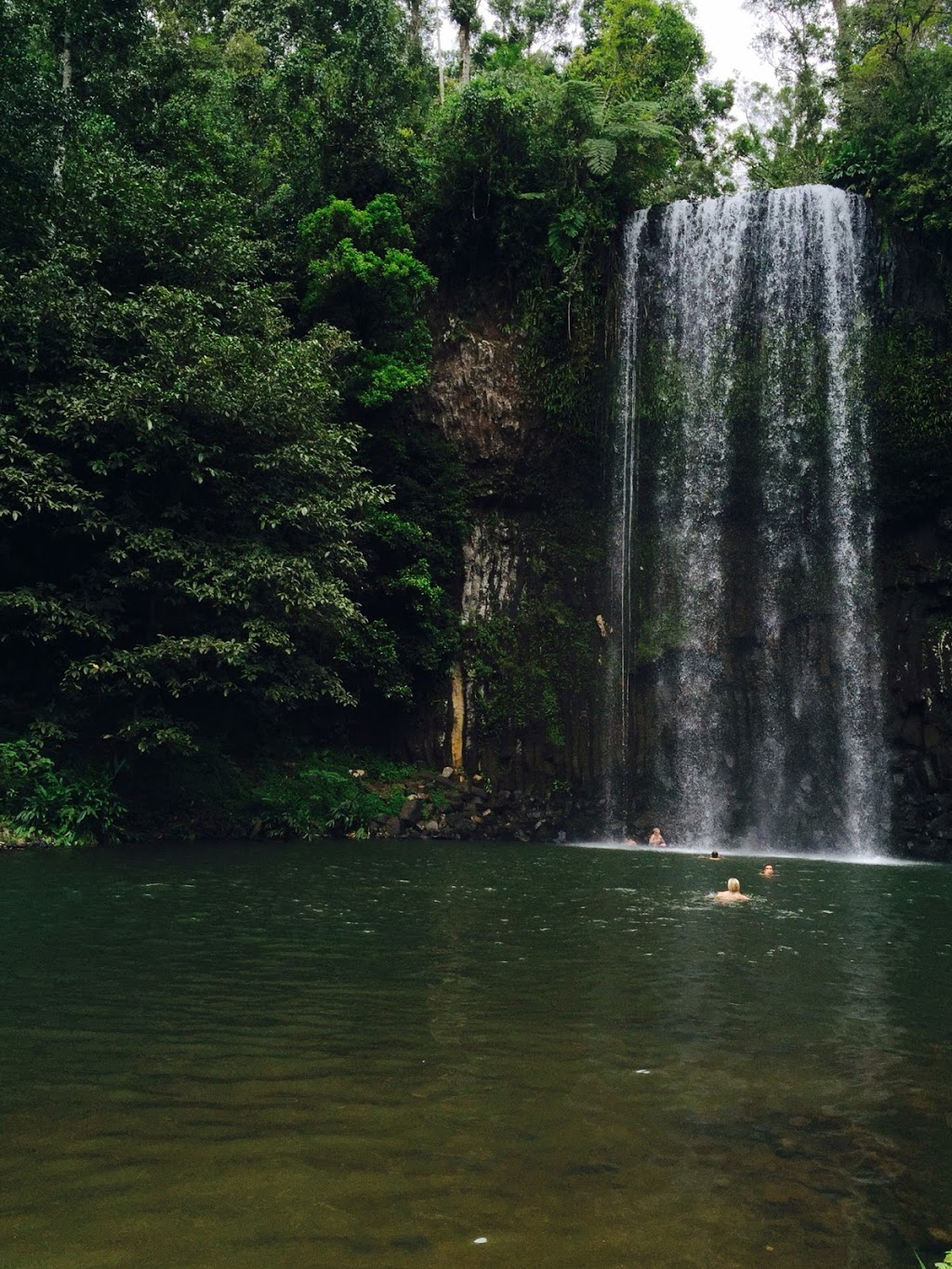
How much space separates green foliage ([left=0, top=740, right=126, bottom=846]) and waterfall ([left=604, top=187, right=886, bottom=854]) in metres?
10.8

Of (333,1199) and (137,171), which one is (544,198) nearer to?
A: (137,171)

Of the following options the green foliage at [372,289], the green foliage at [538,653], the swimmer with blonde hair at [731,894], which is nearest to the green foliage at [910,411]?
the green foliage at [538,653]

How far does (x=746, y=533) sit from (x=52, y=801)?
15.5 meters

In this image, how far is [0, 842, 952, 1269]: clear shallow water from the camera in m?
3.73

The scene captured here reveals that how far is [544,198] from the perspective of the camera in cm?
2495

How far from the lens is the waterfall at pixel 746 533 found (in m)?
22.6

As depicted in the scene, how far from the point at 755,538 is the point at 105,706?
47.0ft

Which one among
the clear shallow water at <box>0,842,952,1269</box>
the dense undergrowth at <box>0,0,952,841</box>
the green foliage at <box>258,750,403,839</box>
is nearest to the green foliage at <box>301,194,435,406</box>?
the dense undergrowth at <box>0,0,952,841</box>

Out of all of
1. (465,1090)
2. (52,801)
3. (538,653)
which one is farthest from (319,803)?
(465,1090)

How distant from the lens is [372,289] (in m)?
23.2

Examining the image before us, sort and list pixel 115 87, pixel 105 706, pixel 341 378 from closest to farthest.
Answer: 1. pixel 105 706
2. pixel 341 378
3. pixel 115 87

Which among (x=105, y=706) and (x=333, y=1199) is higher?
(x=105, y=706)

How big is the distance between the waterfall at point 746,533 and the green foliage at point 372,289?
17.3ft

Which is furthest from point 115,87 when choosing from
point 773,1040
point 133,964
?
point 773,1040
